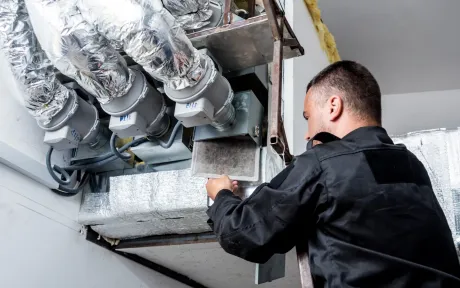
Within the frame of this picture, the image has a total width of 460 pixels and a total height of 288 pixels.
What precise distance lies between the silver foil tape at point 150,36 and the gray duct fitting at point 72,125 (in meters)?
0.35

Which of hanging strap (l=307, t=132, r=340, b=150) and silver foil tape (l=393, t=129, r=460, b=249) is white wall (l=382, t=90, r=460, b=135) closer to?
silver foil tape (l=393, t=129, r=460, b=249)

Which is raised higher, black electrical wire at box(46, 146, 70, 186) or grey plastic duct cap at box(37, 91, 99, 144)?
grey plastic duct cap at box(37, 91, 99, 144)

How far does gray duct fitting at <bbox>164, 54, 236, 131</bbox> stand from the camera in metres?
1.27

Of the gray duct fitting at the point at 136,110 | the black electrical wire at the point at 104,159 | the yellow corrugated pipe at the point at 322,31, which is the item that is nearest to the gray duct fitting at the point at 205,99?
the gray duct fitting at the point at 136,110

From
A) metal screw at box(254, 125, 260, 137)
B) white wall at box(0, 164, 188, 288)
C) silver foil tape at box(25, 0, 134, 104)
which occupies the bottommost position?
white wall at box(0, 164, 188, 288)

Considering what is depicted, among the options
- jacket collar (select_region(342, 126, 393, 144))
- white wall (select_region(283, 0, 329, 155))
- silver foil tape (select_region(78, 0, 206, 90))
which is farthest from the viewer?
white wall (select_region(283, 0, 329, 155))

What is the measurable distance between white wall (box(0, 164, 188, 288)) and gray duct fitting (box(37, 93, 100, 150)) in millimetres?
153

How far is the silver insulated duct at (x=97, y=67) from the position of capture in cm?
121

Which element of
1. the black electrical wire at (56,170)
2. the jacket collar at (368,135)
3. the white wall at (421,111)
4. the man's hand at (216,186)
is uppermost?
the jacket collar at (368,135)

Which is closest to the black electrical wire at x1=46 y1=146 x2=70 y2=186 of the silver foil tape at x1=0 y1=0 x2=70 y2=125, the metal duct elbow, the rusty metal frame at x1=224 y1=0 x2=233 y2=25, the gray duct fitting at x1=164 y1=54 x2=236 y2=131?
Result: the silver foil tape at x1=0 y1=0 x2=70 y2=125

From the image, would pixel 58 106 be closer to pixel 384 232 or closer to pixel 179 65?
pixel 179 65

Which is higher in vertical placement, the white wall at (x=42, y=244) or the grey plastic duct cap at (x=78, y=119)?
the grey plastic duct cap at (x=78, y=119)

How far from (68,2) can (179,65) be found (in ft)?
1.07

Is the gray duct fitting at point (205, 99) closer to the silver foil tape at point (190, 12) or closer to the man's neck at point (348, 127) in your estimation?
the silver foil tape at point (190, 12)
